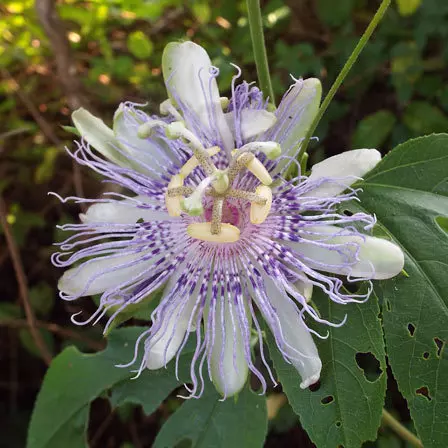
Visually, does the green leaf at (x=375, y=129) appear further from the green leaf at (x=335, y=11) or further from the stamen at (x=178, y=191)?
the stamen at (x=178, y=191)

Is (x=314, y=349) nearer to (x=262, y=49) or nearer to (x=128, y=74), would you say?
(x=262, y=49)

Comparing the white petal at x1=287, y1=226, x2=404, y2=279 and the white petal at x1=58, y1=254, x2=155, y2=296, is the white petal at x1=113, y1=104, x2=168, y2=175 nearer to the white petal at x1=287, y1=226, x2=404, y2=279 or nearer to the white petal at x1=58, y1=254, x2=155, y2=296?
the white petal at x1=58, y1=254, x2=155, y2=296

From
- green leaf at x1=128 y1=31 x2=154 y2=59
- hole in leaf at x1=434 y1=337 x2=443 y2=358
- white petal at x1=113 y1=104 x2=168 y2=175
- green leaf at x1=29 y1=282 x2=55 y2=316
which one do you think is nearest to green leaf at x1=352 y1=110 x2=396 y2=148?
green leaf at x1=128 y1=31 x2=154 y2=59

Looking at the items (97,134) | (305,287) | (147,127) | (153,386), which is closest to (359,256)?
(305,287)

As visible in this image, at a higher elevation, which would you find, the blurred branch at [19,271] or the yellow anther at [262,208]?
the yellow anther at [262,208]

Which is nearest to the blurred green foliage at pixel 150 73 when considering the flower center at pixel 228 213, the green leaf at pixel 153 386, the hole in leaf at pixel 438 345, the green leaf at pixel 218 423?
the green leaf at pixel 218 423
